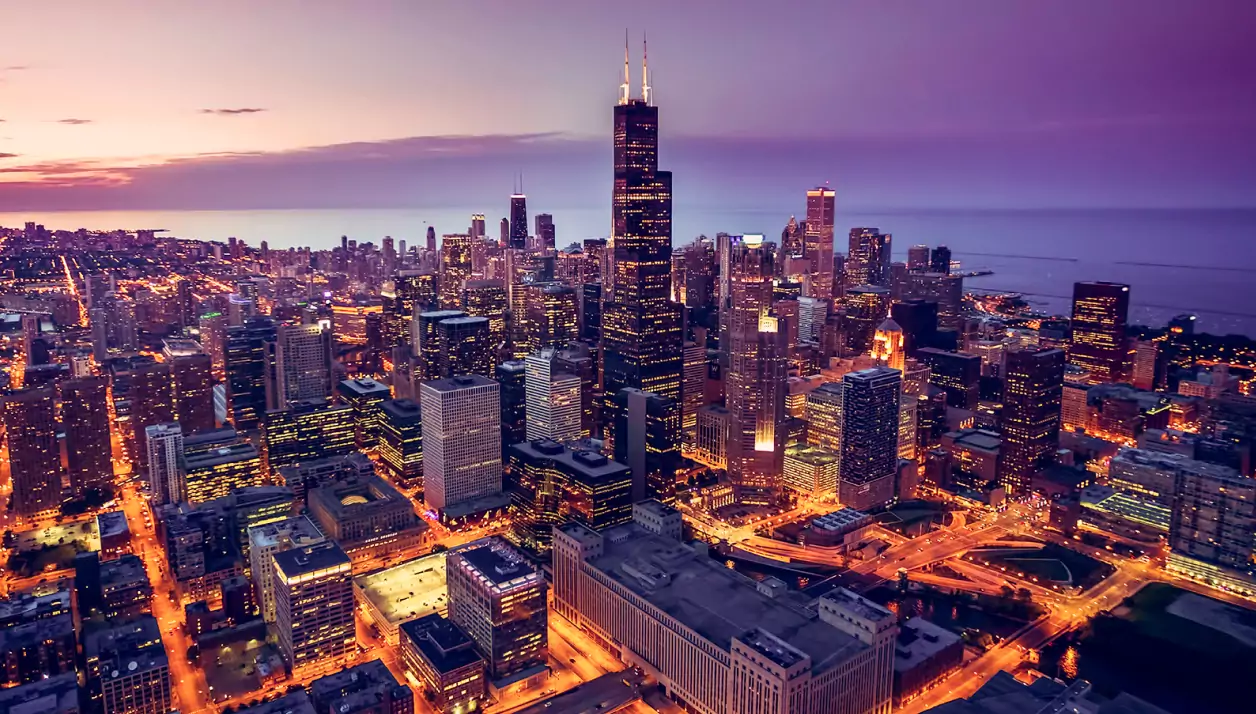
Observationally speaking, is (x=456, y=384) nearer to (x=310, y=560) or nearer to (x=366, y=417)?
(x=366, y=417)

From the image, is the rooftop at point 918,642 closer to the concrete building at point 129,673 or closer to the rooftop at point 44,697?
the concrete building at point 129,673

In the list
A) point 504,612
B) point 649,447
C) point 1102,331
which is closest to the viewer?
point 504,612

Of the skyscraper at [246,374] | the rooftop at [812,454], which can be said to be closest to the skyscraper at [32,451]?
the skyscraper at [246,374]

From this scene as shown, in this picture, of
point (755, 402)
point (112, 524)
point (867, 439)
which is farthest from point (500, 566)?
point (867, 439)

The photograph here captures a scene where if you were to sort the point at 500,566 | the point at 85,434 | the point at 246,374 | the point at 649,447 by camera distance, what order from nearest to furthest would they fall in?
the point at 500,566 → the point at 85,434 → the point at 649,447 → the point at 246,374

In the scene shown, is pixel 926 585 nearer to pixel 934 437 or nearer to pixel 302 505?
pixel 934 437

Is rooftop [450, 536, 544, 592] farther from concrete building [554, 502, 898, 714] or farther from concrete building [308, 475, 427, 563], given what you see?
concrete building [308, 475, 427, 563]

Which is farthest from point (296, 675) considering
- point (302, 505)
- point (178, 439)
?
point (178, 439)
